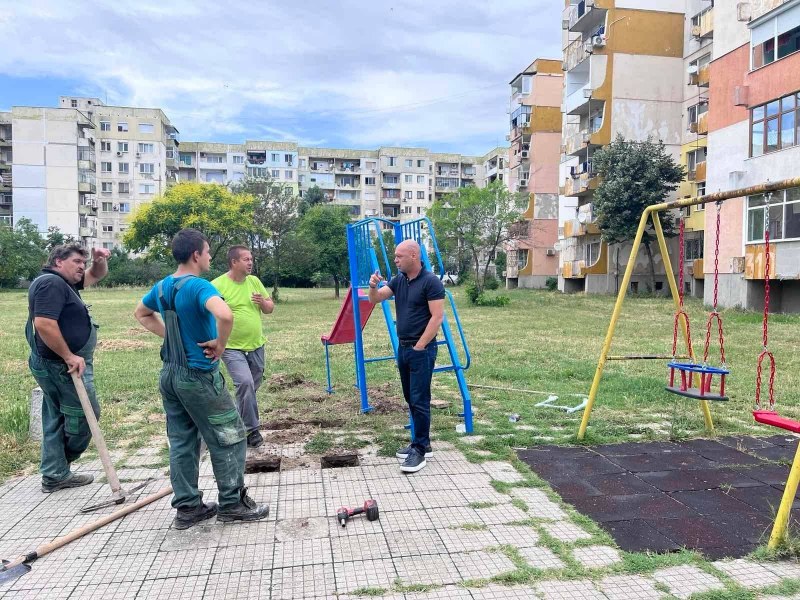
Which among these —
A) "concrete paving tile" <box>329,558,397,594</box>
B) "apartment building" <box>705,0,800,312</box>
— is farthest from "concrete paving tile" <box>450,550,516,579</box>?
"apartment building" <box>705,0,800,312</box>

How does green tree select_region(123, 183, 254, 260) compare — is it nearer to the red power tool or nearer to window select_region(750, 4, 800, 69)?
window select_region(750, 4, 800, 69)

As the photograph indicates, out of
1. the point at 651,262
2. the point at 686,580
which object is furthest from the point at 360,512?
the point at 651,262

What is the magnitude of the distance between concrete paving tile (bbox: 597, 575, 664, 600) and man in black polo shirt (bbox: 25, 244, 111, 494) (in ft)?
12.0

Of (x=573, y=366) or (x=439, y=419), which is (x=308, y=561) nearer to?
(x=439, y=419)

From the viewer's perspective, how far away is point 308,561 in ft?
10.7

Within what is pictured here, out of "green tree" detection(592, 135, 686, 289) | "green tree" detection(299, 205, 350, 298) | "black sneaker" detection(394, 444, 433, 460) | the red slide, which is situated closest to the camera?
"black sneaker" detection(394, 444, 433, 460)

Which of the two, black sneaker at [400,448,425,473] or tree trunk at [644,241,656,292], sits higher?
tree trunk at [644,241,656,292]

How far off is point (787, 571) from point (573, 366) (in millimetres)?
6883

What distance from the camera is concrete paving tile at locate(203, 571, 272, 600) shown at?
116 inches

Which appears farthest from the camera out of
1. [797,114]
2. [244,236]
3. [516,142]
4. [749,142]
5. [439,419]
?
[516,142]

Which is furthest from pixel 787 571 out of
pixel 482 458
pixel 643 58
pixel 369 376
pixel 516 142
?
pixel 516 142

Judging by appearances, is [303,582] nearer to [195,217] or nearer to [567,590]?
[567,590]

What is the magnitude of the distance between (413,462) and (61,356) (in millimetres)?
2694

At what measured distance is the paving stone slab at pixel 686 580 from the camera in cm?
296
